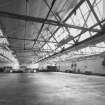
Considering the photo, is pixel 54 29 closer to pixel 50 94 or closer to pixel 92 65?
pixel 50 94

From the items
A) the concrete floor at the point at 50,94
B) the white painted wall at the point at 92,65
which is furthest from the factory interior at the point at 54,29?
the white painted wall at the point at 92,65

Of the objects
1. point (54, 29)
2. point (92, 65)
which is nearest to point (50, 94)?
point (54, 29)

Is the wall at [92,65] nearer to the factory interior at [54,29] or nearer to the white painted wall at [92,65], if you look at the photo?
the white painted wall at [92,65]

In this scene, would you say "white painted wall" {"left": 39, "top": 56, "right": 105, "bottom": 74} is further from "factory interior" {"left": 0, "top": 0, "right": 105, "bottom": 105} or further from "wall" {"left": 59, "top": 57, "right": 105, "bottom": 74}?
"factory interior" {"left": 0, "top": 0, "right": 105, "bottom": 105}

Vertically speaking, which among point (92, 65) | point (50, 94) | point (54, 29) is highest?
point (54, 29)

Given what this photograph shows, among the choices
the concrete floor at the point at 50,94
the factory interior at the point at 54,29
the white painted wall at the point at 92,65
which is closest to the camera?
the concrete floor at the point at 50,94

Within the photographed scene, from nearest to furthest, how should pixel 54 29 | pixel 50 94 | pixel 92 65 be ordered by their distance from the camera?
pixel 50 94, pixel 54 29, pixel 92 65

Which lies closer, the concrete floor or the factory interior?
the concrete floor

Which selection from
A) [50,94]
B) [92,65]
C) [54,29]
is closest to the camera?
[50,94]

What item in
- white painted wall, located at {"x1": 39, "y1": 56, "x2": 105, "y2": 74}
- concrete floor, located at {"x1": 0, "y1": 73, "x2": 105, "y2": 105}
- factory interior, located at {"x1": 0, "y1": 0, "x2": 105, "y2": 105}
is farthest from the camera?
white painted wall, located at {"x1": 39, "y1": 56, "x2": 105, "y2": 74}

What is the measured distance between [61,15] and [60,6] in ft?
2.83

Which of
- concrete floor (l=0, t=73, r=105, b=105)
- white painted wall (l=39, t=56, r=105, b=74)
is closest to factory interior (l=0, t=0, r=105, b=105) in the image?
concrete floor (l=0, t=73, r=105, b=105)

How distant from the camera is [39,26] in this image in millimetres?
7930

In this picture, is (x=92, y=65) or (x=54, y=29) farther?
(x=92, y=65)
